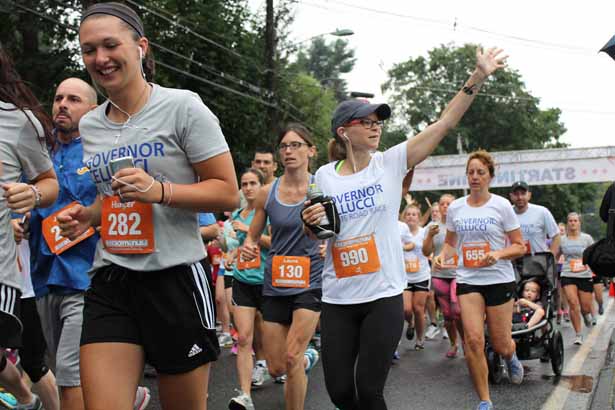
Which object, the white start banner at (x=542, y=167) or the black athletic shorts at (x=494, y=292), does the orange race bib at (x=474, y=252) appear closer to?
the black athletic shorts at (x=494, y=292)

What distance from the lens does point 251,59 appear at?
88.5ft

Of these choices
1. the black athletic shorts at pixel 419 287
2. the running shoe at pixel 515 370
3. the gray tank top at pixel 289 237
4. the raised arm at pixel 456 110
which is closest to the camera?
the raised arm at pixel 456 110

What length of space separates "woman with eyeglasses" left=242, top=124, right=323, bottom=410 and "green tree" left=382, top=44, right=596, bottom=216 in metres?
54.5

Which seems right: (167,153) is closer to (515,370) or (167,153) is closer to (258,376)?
(258,376)

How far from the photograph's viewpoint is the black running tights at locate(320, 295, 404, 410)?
475 cm

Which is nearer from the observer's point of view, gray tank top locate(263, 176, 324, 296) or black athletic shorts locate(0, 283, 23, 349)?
black athletic shorts locate(0, 283, 23, 349)

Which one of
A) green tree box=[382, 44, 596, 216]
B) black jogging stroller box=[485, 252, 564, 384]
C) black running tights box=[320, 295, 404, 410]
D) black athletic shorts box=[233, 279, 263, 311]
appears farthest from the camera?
green tree box=[382, 44, 596, 216]

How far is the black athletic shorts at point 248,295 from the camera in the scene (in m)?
7.53

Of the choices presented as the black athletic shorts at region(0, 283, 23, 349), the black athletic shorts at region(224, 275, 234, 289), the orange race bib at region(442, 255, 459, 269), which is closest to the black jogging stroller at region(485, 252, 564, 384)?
the orange race bib at region(442, 255, 459, 269)

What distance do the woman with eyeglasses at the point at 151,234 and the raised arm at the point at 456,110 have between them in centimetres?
180

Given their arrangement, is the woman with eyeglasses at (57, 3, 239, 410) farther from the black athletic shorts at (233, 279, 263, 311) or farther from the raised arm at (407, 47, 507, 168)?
the black athletic shorts at (233, 279, 263, 311)

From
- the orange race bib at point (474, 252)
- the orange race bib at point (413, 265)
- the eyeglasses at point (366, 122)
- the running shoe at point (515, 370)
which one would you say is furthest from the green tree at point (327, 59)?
the eyeglasses at point (366, 122)

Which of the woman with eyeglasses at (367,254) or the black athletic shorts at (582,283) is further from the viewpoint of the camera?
the black athletic shorts at (582,283)

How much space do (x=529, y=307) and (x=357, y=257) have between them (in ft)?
16.4
